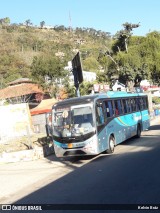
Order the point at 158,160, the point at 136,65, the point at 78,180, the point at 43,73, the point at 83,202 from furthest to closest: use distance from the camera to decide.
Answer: the point at 136,65
the point at 43,73
the point at 158,160
the point at 78,180
the point at 83,202

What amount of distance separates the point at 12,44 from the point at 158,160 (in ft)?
420

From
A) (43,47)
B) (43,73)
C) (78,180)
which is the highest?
(43,47)

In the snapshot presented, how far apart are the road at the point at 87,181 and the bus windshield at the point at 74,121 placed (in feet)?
4.20

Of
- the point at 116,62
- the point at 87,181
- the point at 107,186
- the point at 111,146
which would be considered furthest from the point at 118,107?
the point at 116,62

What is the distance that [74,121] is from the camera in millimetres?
16734

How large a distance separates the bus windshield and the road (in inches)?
50.4

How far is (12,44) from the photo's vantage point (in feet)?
450

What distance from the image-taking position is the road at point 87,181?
9.16 metres

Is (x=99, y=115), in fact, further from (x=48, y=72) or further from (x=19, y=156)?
(x=48, y=72)

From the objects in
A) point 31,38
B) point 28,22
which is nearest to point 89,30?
point 28,22

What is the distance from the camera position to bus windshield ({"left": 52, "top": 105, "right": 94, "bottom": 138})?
54.2 feet

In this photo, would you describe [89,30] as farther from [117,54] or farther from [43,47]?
[117,54]

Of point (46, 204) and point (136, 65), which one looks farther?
point (136, 65)

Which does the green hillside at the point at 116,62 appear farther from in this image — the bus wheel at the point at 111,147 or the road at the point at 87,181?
the road at the point at 87,181
